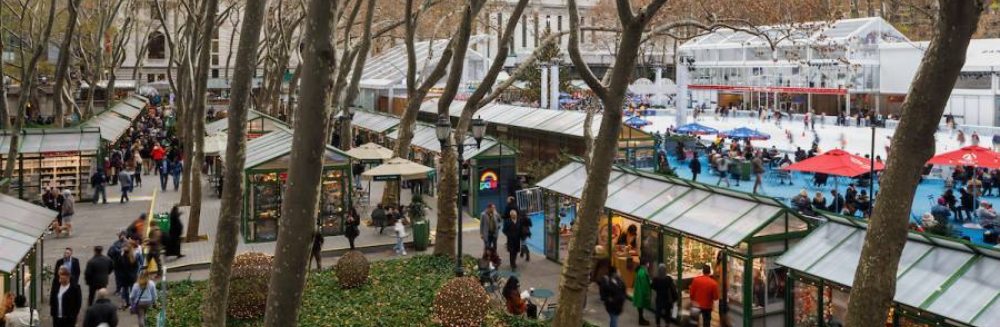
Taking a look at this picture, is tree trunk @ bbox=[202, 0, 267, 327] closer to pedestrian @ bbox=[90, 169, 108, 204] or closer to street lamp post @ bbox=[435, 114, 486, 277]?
street lamp post @ bbox=[435, 114, 486, 277]

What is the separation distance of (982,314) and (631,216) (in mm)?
6356

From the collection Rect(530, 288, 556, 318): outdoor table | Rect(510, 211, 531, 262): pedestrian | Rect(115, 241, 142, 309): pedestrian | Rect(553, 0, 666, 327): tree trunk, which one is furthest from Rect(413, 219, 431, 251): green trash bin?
Rect(553, 0, 666, 327): tree trunk

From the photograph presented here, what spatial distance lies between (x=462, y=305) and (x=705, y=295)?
11.3ft

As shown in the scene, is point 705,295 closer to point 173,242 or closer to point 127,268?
point 127,268

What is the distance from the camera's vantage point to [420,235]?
1908cm

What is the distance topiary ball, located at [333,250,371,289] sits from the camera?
46.9 ft

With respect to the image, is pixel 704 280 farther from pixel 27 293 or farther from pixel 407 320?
pixel 27 293

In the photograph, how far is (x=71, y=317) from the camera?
1200cm

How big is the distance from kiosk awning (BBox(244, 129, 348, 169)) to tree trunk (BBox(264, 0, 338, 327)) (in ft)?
42.8

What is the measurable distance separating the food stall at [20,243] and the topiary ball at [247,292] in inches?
104

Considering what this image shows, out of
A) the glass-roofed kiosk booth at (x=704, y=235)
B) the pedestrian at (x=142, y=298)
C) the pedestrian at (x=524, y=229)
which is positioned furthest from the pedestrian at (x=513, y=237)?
the pedestrian at (x=142, y=298)

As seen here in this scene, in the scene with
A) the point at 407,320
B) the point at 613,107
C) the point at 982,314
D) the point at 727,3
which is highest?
the point at 727,3

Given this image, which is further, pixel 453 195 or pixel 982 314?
pixel 453 195

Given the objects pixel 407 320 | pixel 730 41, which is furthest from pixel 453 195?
pixel 730 41
